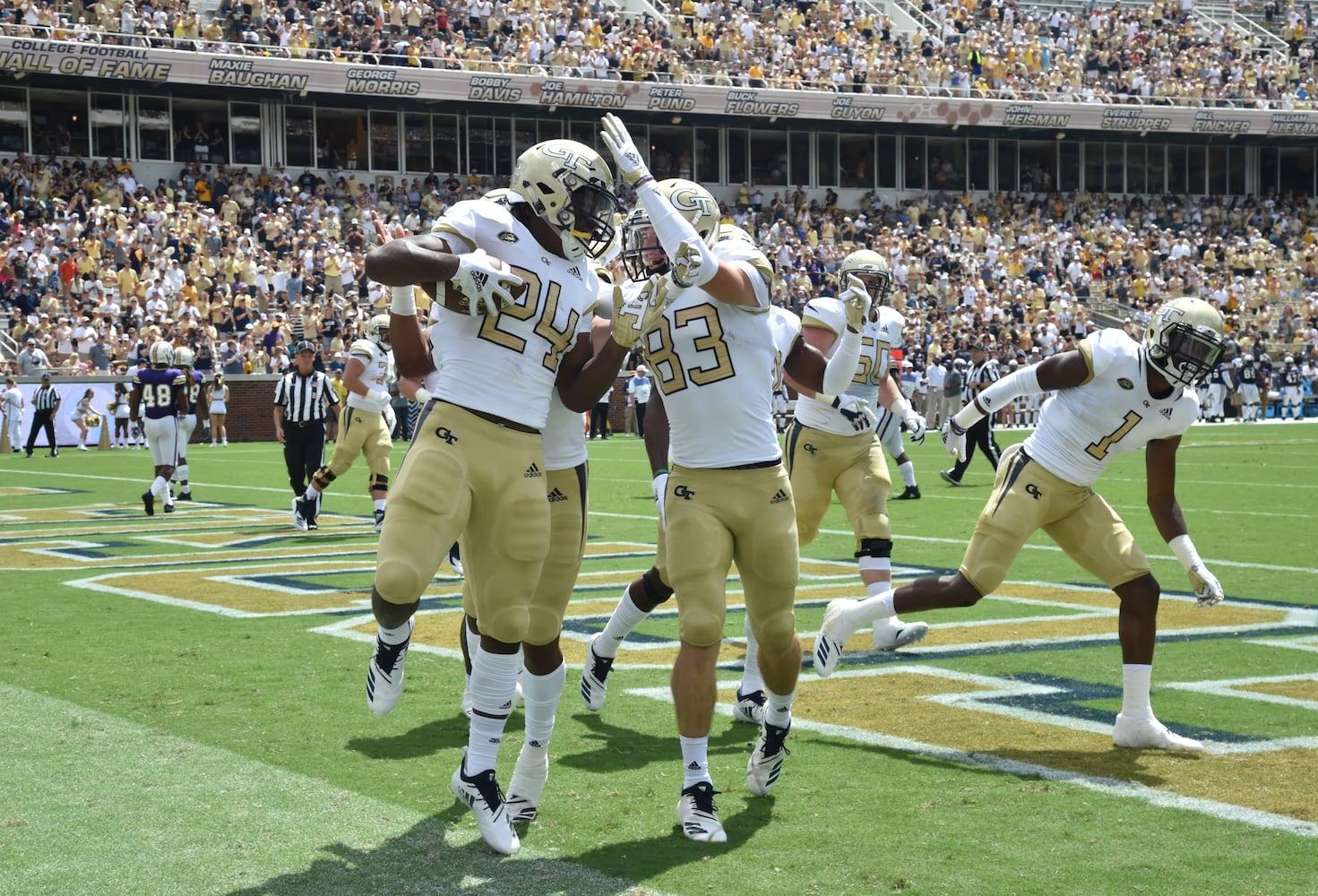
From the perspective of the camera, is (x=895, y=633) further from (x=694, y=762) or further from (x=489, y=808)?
(x=489, y=808)

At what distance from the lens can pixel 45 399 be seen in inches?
1070

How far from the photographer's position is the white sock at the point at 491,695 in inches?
185

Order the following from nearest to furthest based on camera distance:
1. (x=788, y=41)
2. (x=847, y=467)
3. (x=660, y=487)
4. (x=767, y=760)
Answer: (x=767, y=760) < (x=660, y=487) < (x=847, y=467) < (x=788, y=41)

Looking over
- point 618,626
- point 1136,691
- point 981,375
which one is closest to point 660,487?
point 618,626

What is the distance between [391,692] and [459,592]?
4.80 metres

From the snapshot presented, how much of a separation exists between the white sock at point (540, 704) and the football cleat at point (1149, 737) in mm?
2227

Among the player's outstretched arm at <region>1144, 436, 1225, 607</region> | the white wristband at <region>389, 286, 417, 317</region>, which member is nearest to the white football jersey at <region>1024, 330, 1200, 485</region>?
the player's outstretched arm at <region>1144, 436, 1225, 607</region>

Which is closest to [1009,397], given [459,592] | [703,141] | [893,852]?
[893,852]

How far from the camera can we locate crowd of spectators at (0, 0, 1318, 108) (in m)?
37.3

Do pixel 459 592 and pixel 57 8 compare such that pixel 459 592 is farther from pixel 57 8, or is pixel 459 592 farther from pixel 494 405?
pixel 57 8

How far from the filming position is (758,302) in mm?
5023

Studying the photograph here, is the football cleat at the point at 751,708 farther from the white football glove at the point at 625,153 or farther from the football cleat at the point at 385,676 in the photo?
the white football glove at the point at 625,153

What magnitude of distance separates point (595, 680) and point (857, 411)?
5.56ft

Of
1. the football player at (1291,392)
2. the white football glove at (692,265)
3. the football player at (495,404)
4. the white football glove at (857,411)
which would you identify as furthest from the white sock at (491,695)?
the football player at (1291,392)
